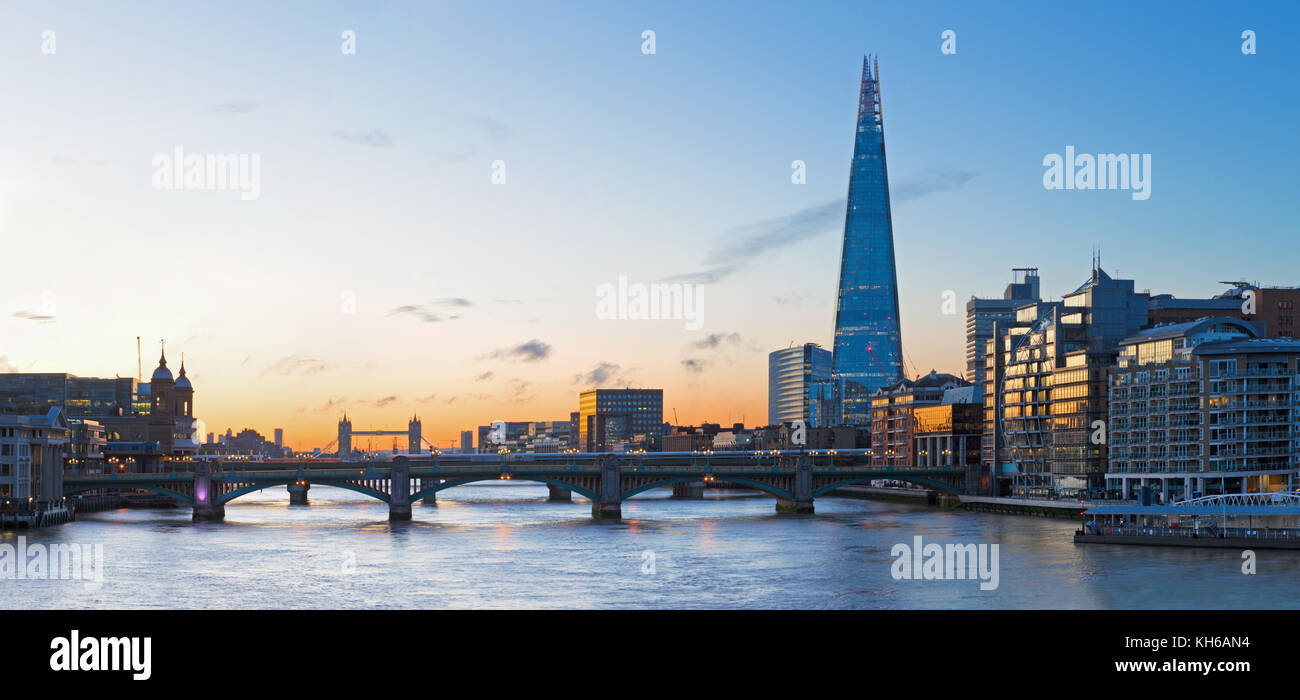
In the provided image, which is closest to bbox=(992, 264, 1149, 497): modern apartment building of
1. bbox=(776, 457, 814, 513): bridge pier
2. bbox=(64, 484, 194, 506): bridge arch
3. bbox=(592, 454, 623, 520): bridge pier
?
bbox=(776, 457, 814, 513): bridge pier

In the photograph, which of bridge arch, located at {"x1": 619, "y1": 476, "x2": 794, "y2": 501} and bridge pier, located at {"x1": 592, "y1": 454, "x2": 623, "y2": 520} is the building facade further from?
bridge arch, located at {"x1": 619, "y1": 476, "x2": 794, "y2": 501}

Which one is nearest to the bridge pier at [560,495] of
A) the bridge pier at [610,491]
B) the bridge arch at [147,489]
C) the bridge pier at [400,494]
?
the bridge pier at [610,491]

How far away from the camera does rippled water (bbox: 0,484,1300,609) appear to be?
57.0 m

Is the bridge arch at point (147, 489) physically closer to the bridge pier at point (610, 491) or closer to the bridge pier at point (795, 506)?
the bridge pier at point (610, 491)

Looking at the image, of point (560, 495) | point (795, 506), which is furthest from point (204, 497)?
point (560, 495)

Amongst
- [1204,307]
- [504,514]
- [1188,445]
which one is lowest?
[504,514]

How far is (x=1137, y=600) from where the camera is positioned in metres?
56.0

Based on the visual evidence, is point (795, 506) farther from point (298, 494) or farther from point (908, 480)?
point (298, 494)

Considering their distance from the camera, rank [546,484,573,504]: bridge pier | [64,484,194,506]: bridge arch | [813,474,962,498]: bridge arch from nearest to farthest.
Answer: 1. [64,484,194,506]: bridge arch
2. [813,474,962,498]: bridge arch
3. [546,484,573,504]: bridge pier

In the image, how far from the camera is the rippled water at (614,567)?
187ft

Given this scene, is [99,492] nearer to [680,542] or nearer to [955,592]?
[680,542]

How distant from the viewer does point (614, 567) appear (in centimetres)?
7156
